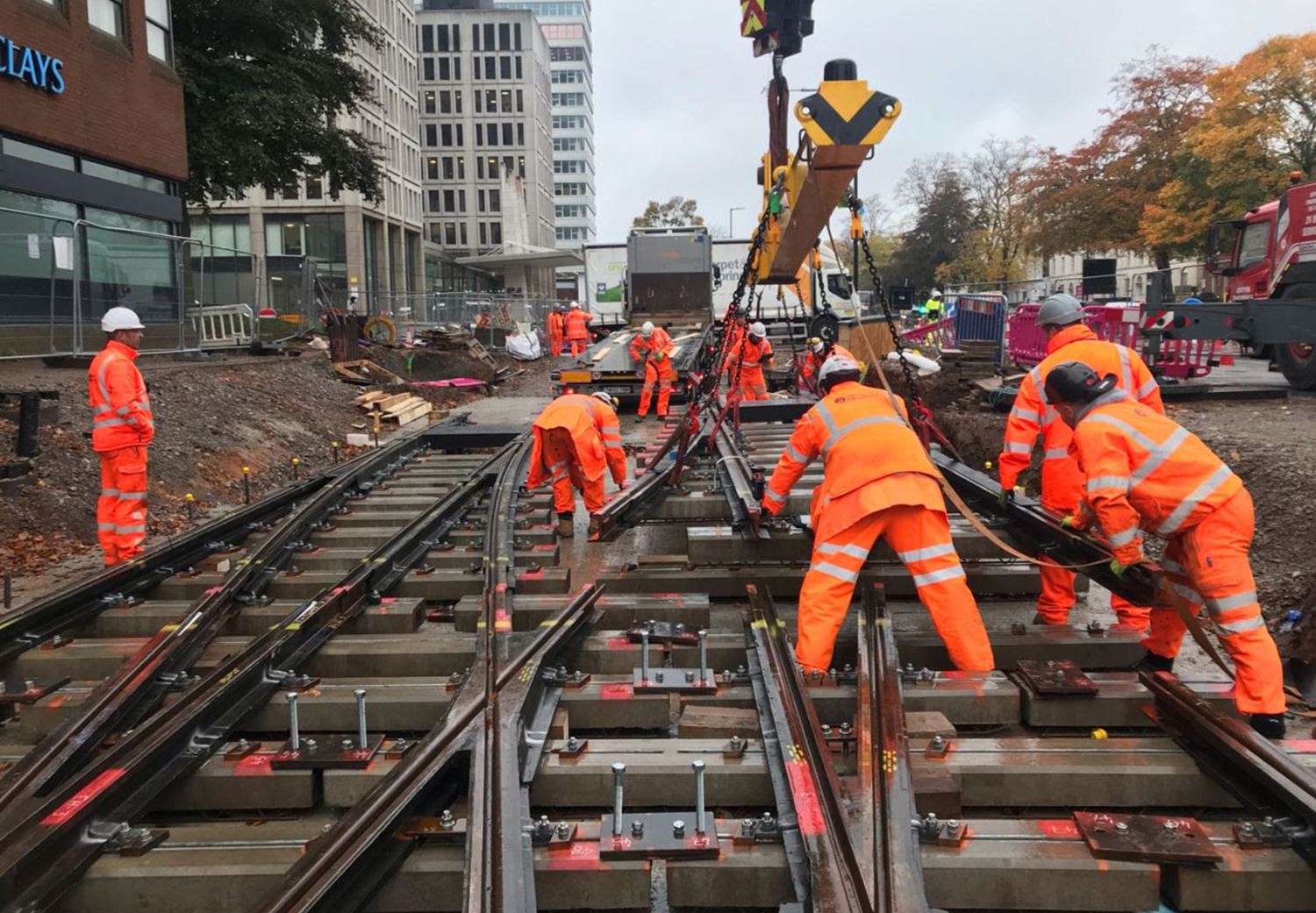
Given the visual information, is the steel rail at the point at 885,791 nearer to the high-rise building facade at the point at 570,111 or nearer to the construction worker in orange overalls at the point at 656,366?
the construction worker in orange overalls at the point at 656,366

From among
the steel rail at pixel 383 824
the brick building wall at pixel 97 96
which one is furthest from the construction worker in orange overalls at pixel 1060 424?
the brick building wall at pixel 97 96

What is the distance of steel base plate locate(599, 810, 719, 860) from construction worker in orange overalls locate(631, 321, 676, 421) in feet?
37.5

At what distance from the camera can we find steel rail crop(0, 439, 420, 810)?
3.35 metres

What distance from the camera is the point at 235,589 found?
5.35m

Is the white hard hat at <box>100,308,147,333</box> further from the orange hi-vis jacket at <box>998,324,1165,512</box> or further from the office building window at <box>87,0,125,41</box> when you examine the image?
the office building window at <box>87,0,125,41</box>

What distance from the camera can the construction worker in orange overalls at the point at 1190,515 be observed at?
383 cm

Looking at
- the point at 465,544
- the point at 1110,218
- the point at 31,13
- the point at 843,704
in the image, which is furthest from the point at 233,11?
the point at 1110,218

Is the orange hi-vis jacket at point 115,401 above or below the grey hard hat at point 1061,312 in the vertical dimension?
below

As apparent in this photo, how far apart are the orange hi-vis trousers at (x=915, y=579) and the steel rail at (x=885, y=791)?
0.23 m

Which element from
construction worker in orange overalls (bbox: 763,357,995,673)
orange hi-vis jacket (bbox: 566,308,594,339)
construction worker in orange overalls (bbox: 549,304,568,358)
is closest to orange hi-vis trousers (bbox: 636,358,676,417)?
orange hi-vis jacket (bbox: 566,308,594,339)

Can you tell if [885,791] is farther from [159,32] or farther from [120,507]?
[159,32]

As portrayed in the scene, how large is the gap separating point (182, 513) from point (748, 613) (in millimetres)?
6532

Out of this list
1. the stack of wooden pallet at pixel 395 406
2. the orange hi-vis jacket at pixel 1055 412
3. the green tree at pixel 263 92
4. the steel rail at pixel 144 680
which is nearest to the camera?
the steel rail at pixel 144 680

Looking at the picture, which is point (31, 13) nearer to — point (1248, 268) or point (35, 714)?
point (35, 714)
